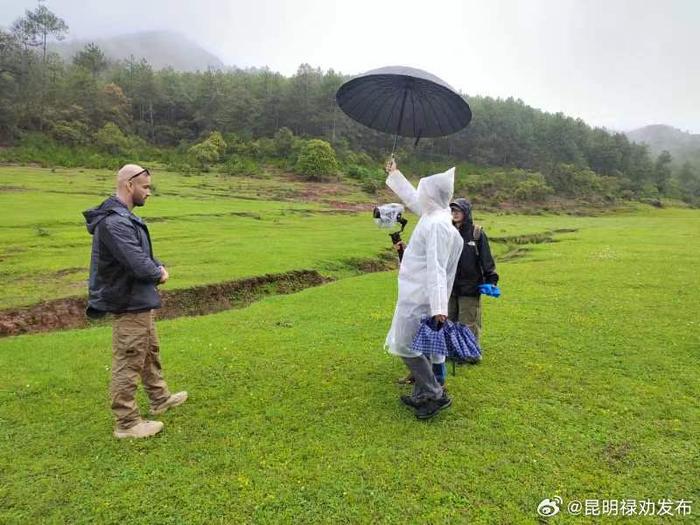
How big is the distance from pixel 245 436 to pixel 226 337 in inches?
168

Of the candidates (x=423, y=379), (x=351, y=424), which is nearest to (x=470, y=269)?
(x=423, y=379)

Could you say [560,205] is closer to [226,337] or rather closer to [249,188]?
[249,188]

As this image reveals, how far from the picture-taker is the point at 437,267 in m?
5.54

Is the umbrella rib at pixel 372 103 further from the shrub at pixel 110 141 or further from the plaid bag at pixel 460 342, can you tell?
the shrub at pixel 110 141

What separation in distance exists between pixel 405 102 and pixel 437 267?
257cm

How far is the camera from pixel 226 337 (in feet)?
32.8

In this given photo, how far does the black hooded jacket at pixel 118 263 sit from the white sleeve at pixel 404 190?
323 centimetres

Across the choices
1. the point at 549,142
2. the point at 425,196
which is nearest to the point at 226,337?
the point at 425,196

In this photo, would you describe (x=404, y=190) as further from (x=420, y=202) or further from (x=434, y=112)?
(x=434, y=112)

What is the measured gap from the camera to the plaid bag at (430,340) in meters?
5.58

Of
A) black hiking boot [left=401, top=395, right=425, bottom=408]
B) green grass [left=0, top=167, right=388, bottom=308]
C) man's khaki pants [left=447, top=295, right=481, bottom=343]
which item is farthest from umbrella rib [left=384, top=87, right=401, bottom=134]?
green grass [left=0, top=167, right=388, bottom=308]

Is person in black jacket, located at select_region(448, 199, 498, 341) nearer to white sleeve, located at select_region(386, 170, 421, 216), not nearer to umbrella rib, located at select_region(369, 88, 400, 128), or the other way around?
white sleeve, located at select_region(386, 170, 421, 216)

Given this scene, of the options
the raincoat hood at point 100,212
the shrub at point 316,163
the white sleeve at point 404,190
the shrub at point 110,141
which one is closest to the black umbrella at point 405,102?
the white sleeve at point 404,190

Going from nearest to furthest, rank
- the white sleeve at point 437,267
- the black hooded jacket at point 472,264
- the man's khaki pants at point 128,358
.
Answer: the white sleeve at point 437,267 → the man's khaki pants at point 128,358 → the black hooded jacket at point 472,264
